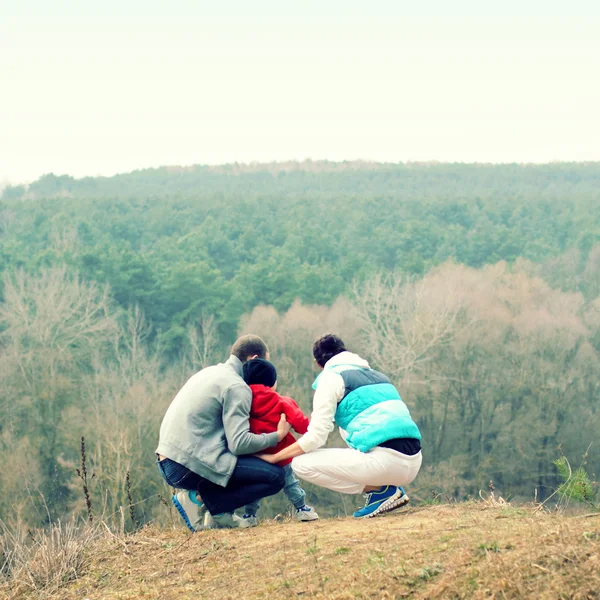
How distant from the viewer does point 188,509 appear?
238 inches

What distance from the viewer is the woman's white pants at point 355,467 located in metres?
5.62

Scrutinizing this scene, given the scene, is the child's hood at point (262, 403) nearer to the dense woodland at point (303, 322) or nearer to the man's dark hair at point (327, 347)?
the man's dark hair at point (327, 347)

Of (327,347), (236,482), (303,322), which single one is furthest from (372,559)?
(303,322)

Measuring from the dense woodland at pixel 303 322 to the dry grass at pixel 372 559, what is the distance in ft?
26.0

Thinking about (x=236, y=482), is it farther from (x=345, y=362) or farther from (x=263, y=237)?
(x=263, y=237)

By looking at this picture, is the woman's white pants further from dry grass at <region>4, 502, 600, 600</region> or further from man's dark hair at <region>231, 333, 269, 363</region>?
man's dark hair at <region>231, 333, 269, 363</region>

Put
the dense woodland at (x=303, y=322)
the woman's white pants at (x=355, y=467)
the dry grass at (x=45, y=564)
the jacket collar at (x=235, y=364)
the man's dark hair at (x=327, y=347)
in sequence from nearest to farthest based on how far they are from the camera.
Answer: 1. the dry grass at (x=45, y=564)
2. the woman's white pants at (x=355, y=467)
3. the jacket collar at (x=235, y=364)
4. the man's dark hair at (x=327, y=347)
5. the dense woodland at (x=303, y=322)

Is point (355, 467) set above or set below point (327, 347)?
below

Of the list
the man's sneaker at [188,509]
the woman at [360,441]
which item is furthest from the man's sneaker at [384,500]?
the man's sneaker at [188,509]

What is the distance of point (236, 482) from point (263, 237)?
68252mm

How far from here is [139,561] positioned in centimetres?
554

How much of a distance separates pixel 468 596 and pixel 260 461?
2152 millimetres

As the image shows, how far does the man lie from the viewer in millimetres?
5707

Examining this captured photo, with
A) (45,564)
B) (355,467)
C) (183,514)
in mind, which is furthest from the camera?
(183,514)
